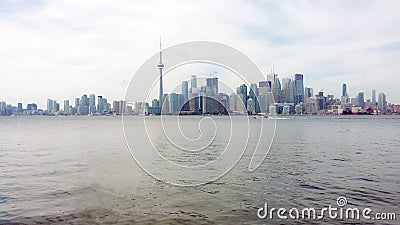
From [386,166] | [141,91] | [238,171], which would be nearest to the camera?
[141,91]

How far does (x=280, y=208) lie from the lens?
606 inches

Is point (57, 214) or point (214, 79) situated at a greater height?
point (214, 79)

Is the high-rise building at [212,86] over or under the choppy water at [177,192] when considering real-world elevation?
over

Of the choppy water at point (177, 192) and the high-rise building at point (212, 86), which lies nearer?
the choppy water at point (177, 192)

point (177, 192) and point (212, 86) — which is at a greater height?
point (212, 86)

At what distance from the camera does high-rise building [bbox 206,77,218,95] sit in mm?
17056

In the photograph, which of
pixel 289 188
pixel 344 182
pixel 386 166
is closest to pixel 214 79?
pixel 289 188

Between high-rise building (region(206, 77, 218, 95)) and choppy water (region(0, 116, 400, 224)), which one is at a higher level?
high-rise building (region(206, 77, 218, 95))

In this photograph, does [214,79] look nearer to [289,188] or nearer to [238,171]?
[289,188]

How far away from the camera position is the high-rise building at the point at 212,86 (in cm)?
1706

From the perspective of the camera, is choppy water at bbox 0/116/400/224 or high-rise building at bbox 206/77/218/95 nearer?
choppy water at bbox 0/116/400/224

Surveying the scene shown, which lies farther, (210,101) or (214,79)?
(210,101)

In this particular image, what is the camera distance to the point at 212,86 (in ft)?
60.0

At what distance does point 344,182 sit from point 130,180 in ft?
41.1
